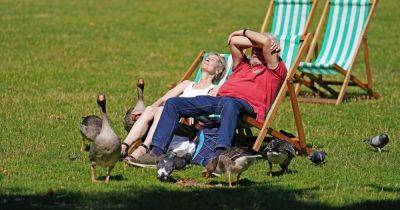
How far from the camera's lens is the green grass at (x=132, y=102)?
6.95 metres

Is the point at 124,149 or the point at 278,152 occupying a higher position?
the point at 278,152

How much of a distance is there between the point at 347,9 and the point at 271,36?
15.9 ft

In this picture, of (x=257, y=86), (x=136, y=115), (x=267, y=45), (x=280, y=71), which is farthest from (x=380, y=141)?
(x=136, y=115)

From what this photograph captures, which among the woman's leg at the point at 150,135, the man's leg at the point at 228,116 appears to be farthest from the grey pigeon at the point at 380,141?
the woman's leg at the point at 150,135

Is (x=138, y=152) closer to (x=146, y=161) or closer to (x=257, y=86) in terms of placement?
(x=146, y=161)

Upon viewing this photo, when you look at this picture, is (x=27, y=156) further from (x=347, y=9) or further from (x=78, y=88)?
(x=347, y=9)

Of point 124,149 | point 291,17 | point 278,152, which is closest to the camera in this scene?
point 278,152

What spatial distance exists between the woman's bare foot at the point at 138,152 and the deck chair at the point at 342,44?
4.65 meters

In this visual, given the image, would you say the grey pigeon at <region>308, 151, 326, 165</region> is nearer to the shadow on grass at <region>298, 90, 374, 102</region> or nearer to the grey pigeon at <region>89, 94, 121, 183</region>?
the grey pigeon at <region>89, 94, 121, 183</region>

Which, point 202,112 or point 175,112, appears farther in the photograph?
point 202,112

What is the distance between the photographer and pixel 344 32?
529 inches

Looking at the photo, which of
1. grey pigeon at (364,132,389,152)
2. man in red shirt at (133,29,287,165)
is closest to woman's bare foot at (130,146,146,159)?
man in red shirt at (133,29,287,165)

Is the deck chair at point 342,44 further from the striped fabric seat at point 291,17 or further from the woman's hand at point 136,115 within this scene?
the woman's hand at point 136,115

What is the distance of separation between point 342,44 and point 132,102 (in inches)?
120
